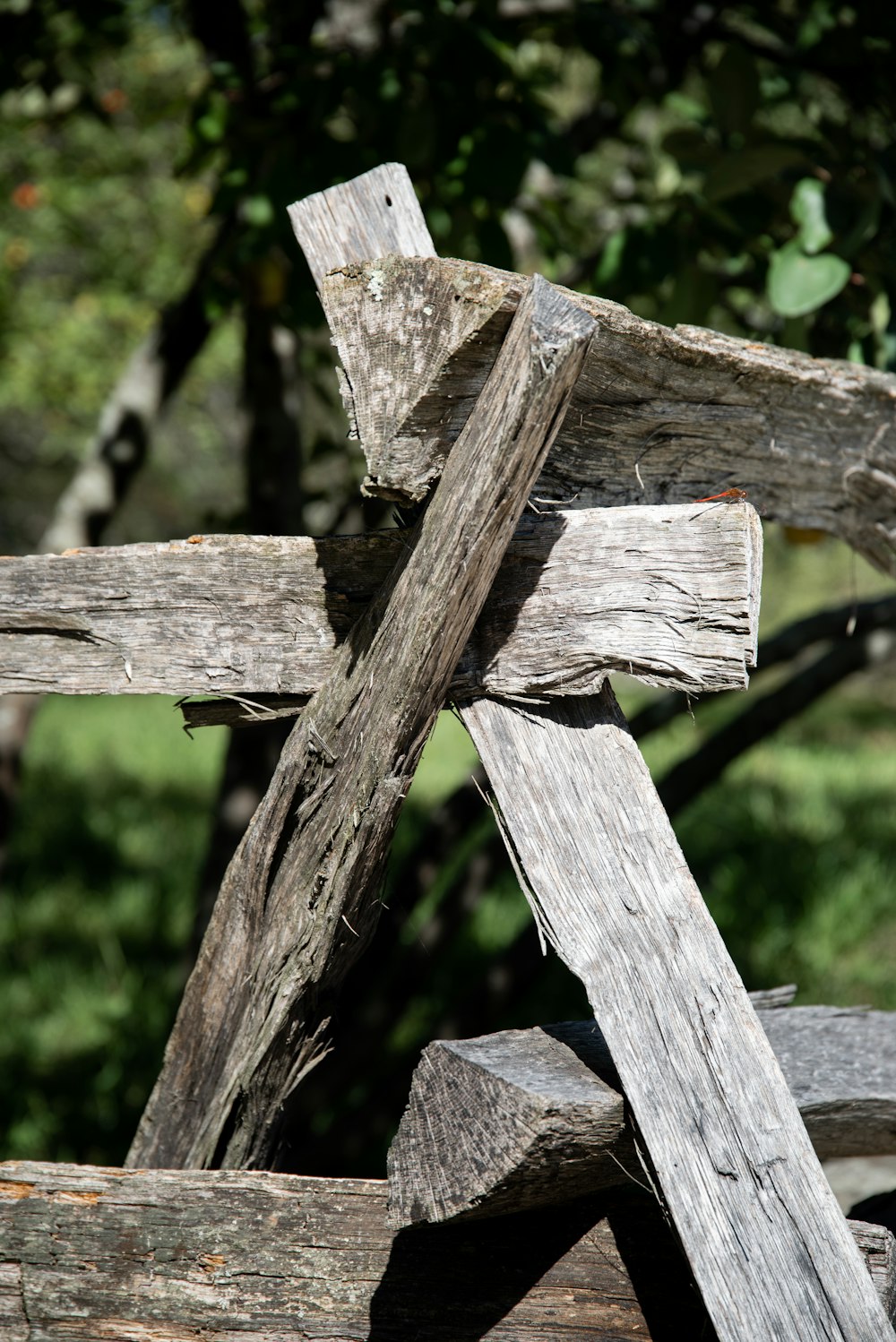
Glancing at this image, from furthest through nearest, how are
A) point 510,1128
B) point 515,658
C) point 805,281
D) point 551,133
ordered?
point 551,133
point 805,281
point 515,658
point 510,1128

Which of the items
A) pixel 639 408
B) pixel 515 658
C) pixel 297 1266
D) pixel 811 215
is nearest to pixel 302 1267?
pixel 297 1266

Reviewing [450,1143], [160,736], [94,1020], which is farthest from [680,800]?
[160,736]

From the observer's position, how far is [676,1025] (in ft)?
3.71

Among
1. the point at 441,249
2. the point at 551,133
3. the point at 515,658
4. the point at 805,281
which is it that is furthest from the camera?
the point at 441,249

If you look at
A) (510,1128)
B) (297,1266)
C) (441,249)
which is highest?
(441,249)

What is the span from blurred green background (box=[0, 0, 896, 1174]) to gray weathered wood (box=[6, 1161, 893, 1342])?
540 mm

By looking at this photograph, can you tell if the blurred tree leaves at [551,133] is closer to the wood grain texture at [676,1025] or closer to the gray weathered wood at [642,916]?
the gray weathered wood at [642,916]

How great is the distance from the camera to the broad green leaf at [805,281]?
5.71 ft

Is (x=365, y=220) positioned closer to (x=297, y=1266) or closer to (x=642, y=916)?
(x=642, y=916)

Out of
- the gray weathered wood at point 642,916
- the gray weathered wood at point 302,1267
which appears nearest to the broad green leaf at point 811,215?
the gray weathered wood at point 642,916

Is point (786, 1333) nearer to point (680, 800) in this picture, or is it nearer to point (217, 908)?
point (217, 908)

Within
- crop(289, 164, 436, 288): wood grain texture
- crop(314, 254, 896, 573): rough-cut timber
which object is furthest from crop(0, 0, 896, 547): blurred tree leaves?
crop(289, 164, 436, 288): wood grain texture

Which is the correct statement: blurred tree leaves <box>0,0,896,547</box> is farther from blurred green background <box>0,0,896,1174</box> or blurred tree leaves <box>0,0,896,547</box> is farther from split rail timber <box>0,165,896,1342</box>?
split rail timber <box>0,165,896,1342</box>

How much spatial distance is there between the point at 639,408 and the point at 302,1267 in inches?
44.1
